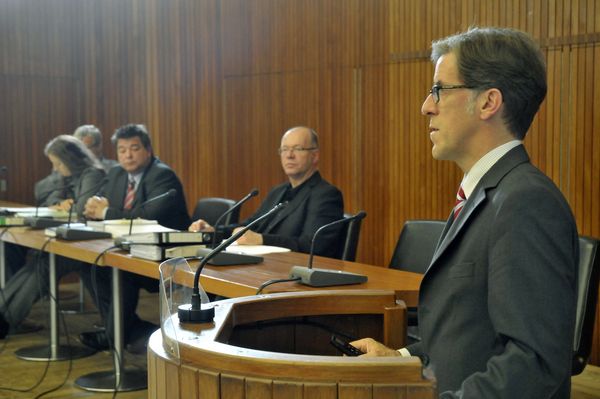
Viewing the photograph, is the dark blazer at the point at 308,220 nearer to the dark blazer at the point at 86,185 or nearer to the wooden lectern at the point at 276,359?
the dark blazer at the point at 86,185

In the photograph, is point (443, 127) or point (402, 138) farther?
point (402, 138)

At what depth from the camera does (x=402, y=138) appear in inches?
233

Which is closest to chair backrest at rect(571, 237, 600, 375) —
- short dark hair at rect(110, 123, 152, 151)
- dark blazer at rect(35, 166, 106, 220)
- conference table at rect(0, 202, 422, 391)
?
conference table at rect(0, 202, 422, 391)

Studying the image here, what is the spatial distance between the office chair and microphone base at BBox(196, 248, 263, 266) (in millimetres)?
740

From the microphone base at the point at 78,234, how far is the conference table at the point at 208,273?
53 millimetres

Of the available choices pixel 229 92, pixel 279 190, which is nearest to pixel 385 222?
pixel 279 190

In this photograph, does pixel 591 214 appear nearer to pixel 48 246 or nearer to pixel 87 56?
pixel 48 246

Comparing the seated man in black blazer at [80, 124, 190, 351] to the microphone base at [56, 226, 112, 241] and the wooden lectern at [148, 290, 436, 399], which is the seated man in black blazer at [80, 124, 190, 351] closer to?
the microphone base at [56, 226, 112, 241]

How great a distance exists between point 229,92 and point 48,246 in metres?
3.22

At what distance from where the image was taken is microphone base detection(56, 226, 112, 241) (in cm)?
472

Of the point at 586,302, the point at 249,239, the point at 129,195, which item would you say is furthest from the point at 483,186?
the point at 129,195

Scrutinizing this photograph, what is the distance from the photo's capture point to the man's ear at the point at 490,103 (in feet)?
5.87

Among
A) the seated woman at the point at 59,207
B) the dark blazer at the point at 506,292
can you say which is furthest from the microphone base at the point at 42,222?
the dark blazer at the point at 506,292

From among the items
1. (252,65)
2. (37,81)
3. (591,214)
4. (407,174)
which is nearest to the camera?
(591,214)
